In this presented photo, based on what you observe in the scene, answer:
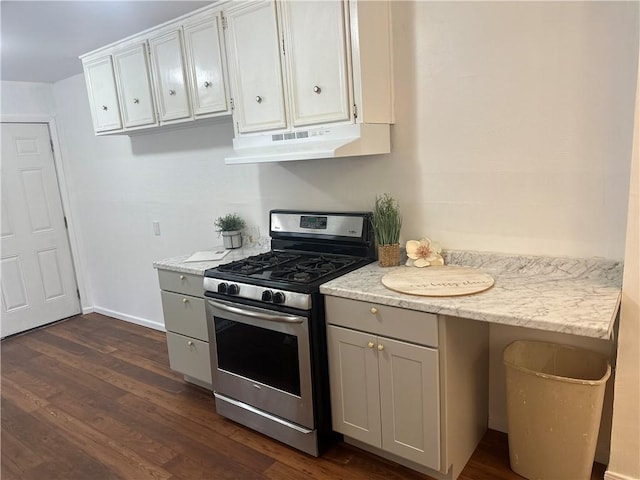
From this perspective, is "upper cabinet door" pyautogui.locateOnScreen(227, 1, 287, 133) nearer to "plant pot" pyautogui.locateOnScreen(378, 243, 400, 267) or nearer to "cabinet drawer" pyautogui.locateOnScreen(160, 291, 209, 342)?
"plant pot" pyautogui.locateOnScreen(378, 243, 400, 267)

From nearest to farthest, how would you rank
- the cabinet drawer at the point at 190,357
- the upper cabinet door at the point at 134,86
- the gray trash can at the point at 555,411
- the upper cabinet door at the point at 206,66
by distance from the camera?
1. the gray trash can at the point at 555,411
2. the upper cabinet door at the point at 206,66
3. the cabinet drawer at the point at 190,357
4. the upper cabinet door at the point at 134,86

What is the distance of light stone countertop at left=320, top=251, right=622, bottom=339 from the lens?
1554 millimetres

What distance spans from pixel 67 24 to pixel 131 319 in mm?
2676

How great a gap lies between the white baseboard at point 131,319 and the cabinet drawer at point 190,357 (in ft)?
3.79

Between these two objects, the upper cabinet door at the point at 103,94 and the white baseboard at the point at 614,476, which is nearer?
the white baseboard at the point at 614,476

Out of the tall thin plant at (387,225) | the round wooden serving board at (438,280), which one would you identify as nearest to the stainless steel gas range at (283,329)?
the tall thin plant at (387,225)

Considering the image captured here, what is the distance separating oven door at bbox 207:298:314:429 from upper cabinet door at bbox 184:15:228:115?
1.17 m

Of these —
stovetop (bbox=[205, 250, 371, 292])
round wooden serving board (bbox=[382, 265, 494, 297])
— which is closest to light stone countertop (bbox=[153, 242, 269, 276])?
stovetop (bbox=[205, 250, 371, 292])

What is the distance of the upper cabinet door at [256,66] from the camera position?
7.62 feet

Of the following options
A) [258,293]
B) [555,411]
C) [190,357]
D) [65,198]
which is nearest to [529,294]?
[555,411]

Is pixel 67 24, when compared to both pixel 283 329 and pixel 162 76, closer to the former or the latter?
pixel 162 76

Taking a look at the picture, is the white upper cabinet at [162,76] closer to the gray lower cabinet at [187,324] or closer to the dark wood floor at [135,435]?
the gray lower cabinet at [187,324]

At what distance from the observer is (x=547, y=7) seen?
1.88 metres

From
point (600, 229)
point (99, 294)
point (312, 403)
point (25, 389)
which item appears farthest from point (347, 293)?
point (99, 294)
